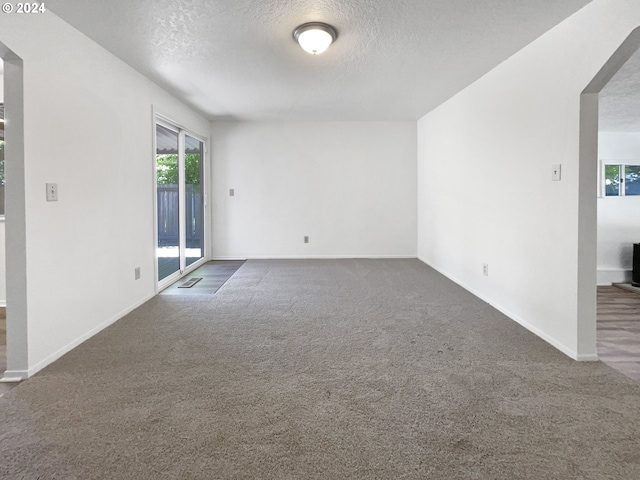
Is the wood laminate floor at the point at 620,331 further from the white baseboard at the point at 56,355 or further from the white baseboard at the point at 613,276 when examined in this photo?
the white baseboard at the point at 56,355

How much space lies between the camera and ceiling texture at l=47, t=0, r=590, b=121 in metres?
2.44

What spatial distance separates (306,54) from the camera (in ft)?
10.9

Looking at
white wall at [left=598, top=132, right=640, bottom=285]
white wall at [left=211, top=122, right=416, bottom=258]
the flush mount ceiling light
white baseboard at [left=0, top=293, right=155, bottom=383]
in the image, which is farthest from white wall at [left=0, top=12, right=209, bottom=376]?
white wall at [left=598, top=132, right=640, bottom=285]

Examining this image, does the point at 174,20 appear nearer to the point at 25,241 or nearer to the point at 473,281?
the point at 25,241

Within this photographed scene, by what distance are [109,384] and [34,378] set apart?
0.49 meters

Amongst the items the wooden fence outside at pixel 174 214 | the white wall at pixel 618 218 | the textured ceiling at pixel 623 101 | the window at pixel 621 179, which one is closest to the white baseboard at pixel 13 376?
the wooden fence outside at pixel 174 214

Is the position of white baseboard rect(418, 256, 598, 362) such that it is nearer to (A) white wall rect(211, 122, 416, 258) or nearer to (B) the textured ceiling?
(B) the textured ceiling

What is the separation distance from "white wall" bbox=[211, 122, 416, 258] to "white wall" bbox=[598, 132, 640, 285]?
2.69 meters

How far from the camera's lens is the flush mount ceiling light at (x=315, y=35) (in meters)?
2.69

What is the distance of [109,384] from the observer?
6.88 feet

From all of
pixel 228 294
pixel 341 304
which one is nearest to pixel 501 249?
pixel 341 304

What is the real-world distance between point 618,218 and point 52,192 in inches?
265

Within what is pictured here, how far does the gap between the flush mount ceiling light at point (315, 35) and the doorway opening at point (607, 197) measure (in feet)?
5.80

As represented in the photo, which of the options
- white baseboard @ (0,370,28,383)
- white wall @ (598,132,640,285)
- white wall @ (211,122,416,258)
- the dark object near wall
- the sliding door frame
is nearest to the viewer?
white baseboard @ (0,370,28,383)
